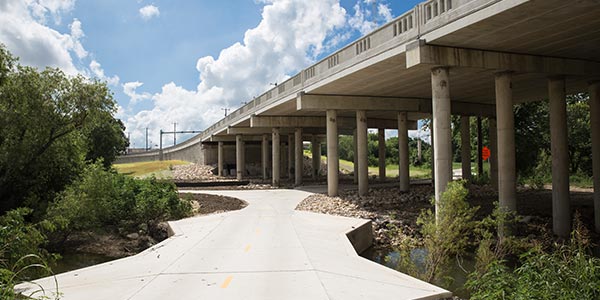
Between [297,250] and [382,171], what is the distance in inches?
1383

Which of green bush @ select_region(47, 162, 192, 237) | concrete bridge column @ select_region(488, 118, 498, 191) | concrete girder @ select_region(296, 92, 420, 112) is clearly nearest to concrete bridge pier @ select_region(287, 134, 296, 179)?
concrete bridge column @ select_region(488, 118, 498, 191)

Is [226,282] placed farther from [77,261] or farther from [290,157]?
[290,157]

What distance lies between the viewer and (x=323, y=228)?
15.7m

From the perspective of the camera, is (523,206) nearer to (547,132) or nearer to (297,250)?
(297,250)

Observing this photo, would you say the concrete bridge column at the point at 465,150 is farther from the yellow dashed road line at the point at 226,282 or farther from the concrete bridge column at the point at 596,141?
the yellow dashed road line at the point at 226,282

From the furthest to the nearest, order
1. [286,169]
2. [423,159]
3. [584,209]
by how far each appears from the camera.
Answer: [423,159]
[286,169]
[584,209]

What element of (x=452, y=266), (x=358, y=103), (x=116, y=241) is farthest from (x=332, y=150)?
(x=452, y=266)

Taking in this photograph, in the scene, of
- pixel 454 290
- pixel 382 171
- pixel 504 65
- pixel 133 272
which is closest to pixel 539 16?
pixel 504 65

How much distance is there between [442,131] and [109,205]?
51.7 ft

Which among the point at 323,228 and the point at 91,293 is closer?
the point at 91,293

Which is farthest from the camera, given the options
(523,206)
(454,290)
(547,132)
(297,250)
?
(547,132)

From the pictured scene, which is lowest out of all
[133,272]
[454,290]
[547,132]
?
[454,290]

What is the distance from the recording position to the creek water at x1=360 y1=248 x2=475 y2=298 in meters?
11.0

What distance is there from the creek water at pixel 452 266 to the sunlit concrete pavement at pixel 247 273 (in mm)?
1504
